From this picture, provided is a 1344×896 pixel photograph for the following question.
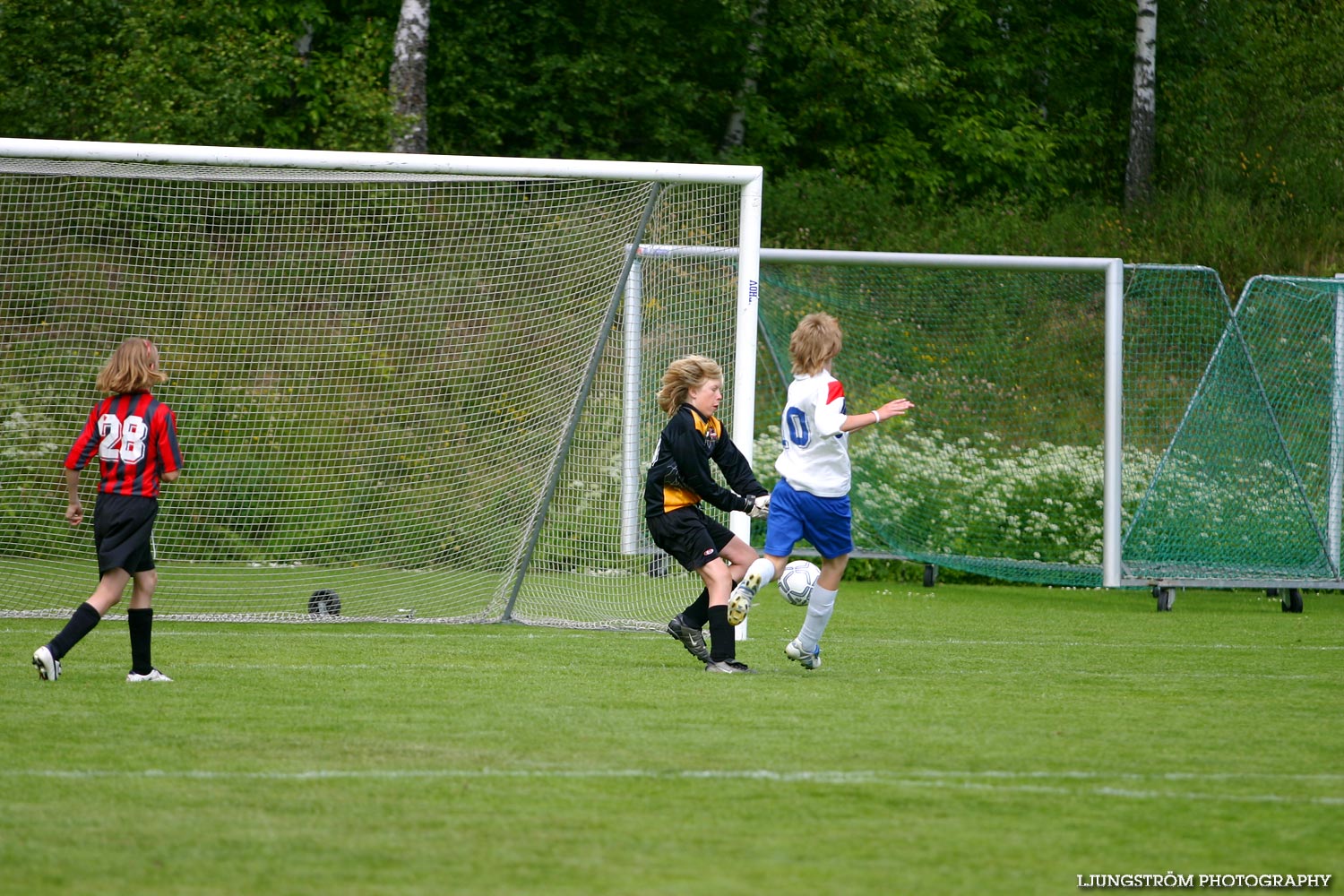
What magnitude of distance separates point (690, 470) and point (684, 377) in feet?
1.47

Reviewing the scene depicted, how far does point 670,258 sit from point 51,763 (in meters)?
5.57

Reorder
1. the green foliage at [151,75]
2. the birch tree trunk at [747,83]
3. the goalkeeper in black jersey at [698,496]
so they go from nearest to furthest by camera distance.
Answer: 1. the goalkeeper in black jersey at [698,496]
2. the green foliage at [151,75]
3. the birch tree trunk at [747,83]

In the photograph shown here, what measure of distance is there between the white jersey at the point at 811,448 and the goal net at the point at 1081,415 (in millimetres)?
4520

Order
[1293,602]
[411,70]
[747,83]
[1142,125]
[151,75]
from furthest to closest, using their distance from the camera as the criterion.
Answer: [1142,125]
[747,83]
[411,70]
[151,75]
[1293,602]

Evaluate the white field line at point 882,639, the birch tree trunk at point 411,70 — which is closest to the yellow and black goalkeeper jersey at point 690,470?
the white field line at point 882,639

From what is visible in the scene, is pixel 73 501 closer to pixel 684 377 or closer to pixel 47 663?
pixel 47 663

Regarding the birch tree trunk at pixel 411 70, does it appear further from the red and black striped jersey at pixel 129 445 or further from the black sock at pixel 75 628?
the black sock at pixel 75 628

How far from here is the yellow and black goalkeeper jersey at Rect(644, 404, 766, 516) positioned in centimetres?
735

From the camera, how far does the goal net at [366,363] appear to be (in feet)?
31.0

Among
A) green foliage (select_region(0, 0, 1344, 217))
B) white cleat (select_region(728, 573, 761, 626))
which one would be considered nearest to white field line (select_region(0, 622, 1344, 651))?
white cleat (select_region(728, 573, 761, 626))

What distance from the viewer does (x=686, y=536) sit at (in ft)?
24.2

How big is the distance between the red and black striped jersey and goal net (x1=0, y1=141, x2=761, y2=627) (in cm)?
210

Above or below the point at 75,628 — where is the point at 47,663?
below

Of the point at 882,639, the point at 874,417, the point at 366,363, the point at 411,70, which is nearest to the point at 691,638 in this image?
the point at 874,417
